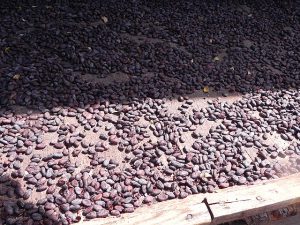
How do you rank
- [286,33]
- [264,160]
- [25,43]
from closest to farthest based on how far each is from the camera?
[264,160]
[25,43]
[286,33]

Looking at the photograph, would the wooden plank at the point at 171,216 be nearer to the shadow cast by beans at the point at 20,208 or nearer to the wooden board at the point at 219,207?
the wooden board at the point at 219,207

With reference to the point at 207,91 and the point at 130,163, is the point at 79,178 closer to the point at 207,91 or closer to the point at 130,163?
the point at 130,163

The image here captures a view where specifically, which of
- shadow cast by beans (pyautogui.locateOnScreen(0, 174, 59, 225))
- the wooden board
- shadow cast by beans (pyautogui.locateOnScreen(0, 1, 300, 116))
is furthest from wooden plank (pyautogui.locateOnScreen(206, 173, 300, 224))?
shadow cast by beans (pyautogui.locateOnScreen(0, 1, 300, 116))

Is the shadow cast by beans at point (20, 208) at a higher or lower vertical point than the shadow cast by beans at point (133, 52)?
lower

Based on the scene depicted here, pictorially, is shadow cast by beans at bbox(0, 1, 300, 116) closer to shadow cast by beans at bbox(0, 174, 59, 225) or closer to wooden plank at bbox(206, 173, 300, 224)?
shadow cast by beans at bbox(0, 174, 59, 225)

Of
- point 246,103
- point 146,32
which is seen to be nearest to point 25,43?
point 146,32

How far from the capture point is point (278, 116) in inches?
129

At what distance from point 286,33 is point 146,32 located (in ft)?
6.42

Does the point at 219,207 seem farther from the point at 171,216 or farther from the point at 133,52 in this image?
the point at 133,52

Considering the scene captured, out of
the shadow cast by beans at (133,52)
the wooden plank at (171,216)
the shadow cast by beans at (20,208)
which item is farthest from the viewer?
the shadow cast by beans at (133,52)

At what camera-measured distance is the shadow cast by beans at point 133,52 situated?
3180 mm

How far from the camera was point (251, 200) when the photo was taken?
2113 millimetres

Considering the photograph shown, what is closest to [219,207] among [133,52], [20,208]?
[20,208]

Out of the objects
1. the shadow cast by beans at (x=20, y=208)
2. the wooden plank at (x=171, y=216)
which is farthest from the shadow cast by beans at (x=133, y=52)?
the wooden plank at (x=171, y=216)
